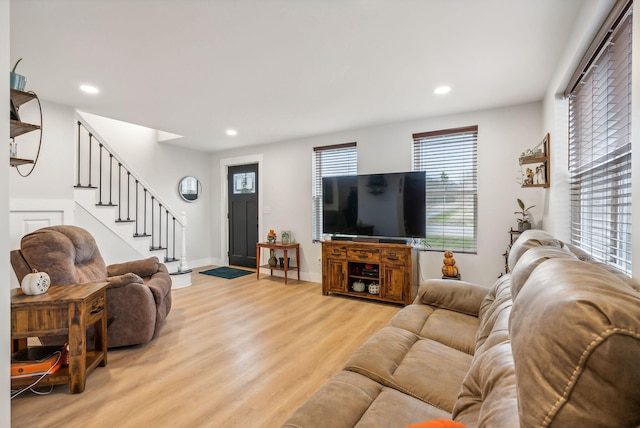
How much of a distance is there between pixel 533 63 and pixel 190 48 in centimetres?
282

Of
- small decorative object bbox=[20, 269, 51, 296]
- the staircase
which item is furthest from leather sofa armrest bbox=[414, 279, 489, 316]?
the staircase

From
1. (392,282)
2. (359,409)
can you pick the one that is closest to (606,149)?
(359,409)

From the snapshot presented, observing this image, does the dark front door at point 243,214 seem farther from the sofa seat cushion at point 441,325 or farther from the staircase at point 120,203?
the sofa seat cushion at point 441,325

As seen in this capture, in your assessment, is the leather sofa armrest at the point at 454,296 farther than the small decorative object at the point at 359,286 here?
No

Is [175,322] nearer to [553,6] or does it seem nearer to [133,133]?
[133,133]

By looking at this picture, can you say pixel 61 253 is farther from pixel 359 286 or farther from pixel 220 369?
pixel 359 286

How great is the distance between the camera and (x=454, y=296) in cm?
219

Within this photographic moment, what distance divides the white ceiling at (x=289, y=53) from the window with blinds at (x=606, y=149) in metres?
0.43

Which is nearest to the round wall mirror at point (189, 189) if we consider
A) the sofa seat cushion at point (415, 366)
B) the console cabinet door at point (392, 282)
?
the console cabinet door at point (392, 282)

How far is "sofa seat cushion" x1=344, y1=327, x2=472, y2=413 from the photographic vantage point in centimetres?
123

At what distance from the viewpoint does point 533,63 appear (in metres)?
2.49

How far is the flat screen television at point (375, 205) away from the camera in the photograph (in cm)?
375

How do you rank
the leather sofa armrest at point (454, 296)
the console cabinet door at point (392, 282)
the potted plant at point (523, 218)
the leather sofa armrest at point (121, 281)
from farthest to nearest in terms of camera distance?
the console cabinet door at point (392, 282) → the potted plant at point (523, 218) → the leather sofa armrest at point (121, 281) → the leather sofa armrest at point (454, 296)

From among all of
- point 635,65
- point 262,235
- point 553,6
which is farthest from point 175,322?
point 553,6
